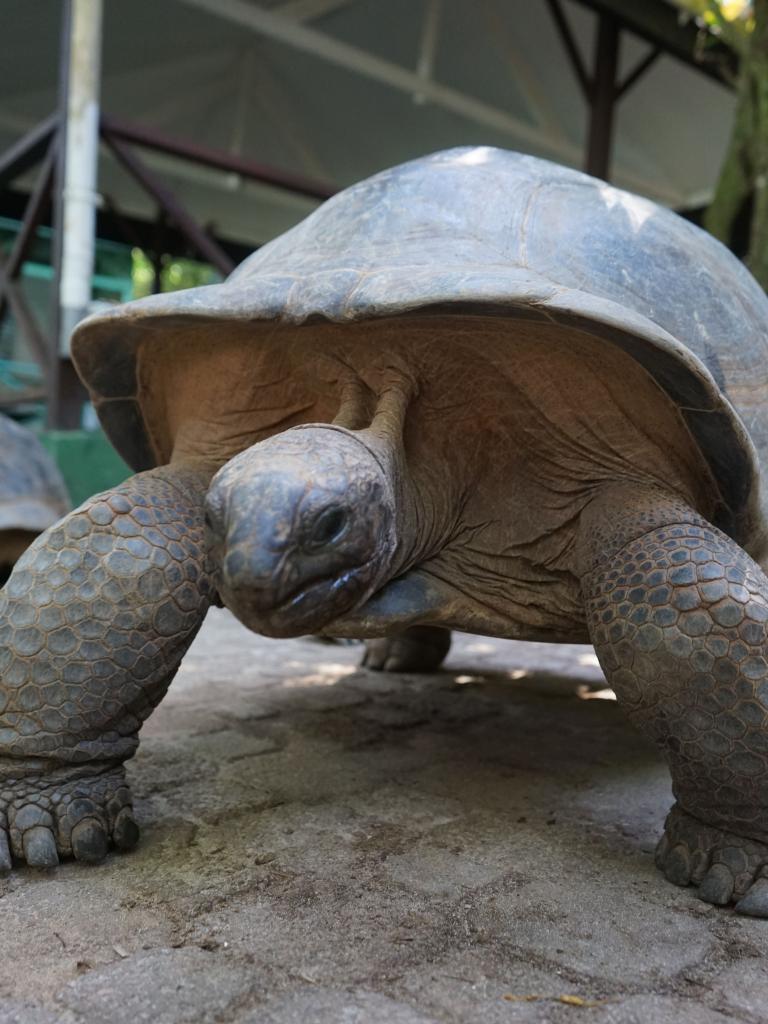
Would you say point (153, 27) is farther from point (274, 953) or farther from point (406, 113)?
point (274, 953)

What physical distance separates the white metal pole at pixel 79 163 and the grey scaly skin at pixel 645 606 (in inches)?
222

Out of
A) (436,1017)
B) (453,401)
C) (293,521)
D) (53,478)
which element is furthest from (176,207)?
(436,1017)

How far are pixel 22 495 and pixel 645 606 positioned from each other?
3.99 metres

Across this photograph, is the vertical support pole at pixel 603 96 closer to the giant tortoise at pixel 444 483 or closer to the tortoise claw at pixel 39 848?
the giant tortoise at pixel 444 483

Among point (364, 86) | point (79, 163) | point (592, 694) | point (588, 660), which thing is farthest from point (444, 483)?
point (364, 86)

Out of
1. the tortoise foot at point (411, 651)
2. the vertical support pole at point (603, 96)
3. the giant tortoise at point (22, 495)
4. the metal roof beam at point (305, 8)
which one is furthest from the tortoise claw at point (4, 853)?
the metal roof beam at point (305, 8)

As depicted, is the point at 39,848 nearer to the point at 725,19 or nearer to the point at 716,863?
the point at 716,863

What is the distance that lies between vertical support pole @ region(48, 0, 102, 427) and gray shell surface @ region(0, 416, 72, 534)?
1.76 metres

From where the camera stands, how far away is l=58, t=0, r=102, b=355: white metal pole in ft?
22.8

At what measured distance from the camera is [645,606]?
75.8 inches

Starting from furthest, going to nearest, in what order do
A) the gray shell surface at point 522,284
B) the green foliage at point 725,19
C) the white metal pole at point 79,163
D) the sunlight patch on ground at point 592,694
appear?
1. the green foliage at point 725,19
2. the white metal pole at point 79,163
3. the sunlight patch on ground at point 592,694
4. the gray shell surface at point 522,284

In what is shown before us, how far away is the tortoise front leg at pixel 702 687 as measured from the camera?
183 centimetres

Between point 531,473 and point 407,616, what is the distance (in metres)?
0.54

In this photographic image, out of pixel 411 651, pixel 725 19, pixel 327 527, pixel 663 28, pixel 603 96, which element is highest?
pixel 663 28
